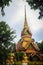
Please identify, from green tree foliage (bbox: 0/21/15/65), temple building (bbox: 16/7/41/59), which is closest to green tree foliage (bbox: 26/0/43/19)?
green tree foliage (bbox: 0/21/15/65)

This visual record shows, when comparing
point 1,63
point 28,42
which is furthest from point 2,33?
point 28,42

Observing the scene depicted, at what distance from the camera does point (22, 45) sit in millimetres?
60938

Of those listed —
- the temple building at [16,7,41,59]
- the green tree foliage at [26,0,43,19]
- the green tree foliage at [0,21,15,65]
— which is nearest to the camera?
the green tree foliage at [26,0,43,19]

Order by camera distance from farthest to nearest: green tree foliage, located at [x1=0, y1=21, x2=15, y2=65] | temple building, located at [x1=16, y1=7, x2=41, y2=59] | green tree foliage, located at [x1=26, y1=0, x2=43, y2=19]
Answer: temple building, located at [x1=16, y1=7, x2=41, y2=59]
green tree foliage, located at [x1=0, y1=21, x2=15, y2=65]
green tree foliage, located at [x1=26, y1=0, x2=43, y2=19]

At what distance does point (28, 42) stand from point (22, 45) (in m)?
1.39

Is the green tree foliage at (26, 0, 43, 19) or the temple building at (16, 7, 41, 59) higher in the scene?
A: the green tree foliage at (26, 0, 43, 19)

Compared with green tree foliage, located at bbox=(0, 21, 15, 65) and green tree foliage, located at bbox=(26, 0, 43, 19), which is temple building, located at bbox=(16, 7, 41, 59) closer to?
green tree foliage, located at bbox=(0, 21, 15, 65)

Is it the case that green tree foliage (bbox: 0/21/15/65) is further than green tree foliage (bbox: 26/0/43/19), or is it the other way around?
green tree foliage (bbox: 0/21/15/65)

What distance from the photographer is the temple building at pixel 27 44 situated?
190ft

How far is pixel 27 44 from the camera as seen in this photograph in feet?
196

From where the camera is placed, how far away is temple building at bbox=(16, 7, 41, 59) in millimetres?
57903

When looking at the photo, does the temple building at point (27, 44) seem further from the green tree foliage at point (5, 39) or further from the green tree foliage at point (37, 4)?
the green tree foliage at point (37, 4)

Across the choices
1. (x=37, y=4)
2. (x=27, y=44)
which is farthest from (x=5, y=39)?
(x=37, y=4)

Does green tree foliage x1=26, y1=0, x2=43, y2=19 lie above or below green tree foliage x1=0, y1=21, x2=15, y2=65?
above
